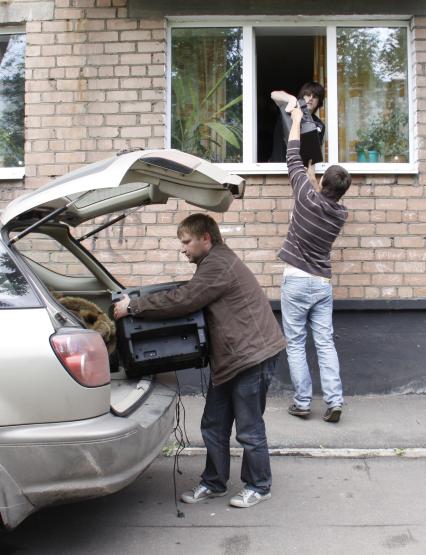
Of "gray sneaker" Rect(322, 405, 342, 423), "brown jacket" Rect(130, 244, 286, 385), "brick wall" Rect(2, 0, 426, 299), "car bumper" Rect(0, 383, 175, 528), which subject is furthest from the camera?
"brick wall" Rect(2, 0, 426, 299)

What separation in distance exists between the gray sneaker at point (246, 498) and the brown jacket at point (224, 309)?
694 mm

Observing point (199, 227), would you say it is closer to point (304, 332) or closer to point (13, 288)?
point (13, 288)

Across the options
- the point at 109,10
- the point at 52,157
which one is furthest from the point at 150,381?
the point at 109,10

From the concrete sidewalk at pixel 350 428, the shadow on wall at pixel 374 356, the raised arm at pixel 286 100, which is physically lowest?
the concrete sidewalk at pixel 350 428

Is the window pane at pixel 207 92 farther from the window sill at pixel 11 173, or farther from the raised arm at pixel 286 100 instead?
the window sill at pixel 11 173

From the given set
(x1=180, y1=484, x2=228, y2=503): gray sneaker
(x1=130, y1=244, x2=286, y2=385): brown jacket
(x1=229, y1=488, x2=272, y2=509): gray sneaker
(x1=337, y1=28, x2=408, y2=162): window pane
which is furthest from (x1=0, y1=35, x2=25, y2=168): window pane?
(x1=229, y1=488, x2=272, y2=509): gray sneaker

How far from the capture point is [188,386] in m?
5.93

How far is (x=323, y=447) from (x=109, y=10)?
14.6 feet

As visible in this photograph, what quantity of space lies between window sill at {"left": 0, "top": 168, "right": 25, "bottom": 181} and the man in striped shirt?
265 cm

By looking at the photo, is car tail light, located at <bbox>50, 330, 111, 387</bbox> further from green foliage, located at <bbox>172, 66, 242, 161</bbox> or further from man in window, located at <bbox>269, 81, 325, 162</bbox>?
green foliage, located at <bbox>172, 66, 242, 161</bbox>

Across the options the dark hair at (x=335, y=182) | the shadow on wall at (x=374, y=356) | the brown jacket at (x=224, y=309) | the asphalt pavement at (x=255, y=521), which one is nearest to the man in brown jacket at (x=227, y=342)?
the brown jacket at (x=224, y=309)

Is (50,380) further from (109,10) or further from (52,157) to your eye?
(109,10)

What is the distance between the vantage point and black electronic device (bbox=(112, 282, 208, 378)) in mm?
3453

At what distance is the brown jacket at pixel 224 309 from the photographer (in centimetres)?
344
